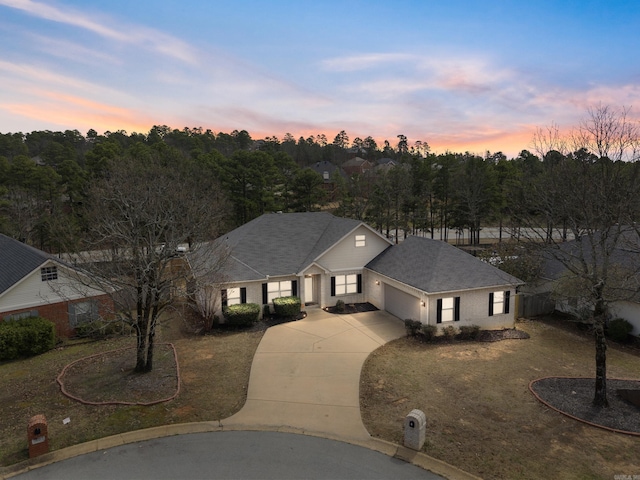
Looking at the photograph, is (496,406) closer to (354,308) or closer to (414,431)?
(414,431)

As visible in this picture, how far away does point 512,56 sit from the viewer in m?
20.9

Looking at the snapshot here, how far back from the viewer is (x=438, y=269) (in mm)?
20250

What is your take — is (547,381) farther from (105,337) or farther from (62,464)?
(105,337)

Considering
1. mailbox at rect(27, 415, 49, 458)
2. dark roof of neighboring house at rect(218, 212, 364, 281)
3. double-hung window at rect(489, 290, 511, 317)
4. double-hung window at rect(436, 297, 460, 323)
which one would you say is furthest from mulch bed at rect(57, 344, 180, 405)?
double-hung window at rect(489, 290, 511, 317)

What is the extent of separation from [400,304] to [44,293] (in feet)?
60.4

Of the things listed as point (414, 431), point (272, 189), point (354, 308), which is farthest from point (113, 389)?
point (272, 189)

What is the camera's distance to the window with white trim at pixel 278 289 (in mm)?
22528

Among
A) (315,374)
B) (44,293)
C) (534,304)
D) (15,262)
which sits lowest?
(315,374)

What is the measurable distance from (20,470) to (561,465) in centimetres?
1303

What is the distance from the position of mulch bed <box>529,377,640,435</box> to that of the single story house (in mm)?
5847

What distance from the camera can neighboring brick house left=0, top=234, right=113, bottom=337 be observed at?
1791cm

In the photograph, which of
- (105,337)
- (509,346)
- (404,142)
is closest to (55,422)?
(105,337)

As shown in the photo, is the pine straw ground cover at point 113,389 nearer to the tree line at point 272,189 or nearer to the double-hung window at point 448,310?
the double-hung window at point 448,310

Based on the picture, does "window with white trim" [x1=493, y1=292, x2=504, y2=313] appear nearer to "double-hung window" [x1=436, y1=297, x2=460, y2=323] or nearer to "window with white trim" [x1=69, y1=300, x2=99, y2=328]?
"double-hung window" [x1=436, y1=297, x2=460, y2=323]
